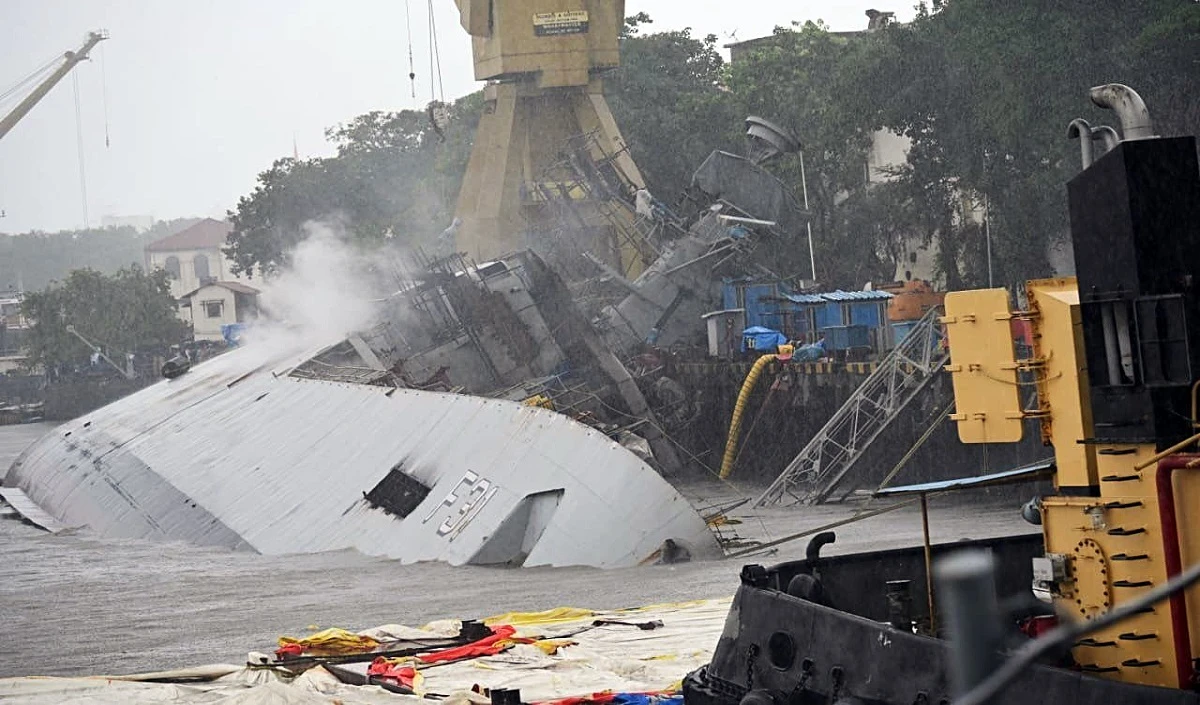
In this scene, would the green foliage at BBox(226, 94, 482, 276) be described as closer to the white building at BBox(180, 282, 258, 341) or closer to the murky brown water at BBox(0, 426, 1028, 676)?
the white building at BBox(180, 282, 258, 341)

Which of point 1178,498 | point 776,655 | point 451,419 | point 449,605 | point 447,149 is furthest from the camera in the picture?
point 447,149

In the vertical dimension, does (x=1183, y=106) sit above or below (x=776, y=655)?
above

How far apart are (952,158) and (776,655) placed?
38.4 m

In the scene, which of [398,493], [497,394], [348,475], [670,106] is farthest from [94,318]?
[398,493]

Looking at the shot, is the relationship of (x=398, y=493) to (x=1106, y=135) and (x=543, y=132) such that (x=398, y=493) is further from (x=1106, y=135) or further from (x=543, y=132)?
(x=543, y=132)

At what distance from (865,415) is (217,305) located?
86327 millimetres

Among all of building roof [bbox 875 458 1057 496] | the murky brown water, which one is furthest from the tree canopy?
building roof [bbox 875 458 1057 496]

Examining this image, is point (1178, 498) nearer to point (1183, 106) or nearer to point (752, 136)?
point (1183, 106)

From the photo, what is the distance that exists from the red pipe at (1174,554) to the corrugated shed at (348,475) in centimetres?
1556

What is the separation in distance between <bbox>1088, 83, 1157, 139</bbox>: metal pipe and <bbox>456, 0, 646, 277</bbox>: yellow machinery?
148ft

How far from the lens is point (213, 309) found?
11575 centimetres

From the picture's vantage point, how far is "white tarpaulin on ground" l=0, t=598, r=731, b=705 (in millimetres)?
13086

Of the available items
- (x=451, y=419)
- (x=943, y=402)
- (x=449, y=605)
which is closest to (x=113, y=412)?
(x=451, y=419)

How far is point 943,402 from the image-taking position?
113 feet
